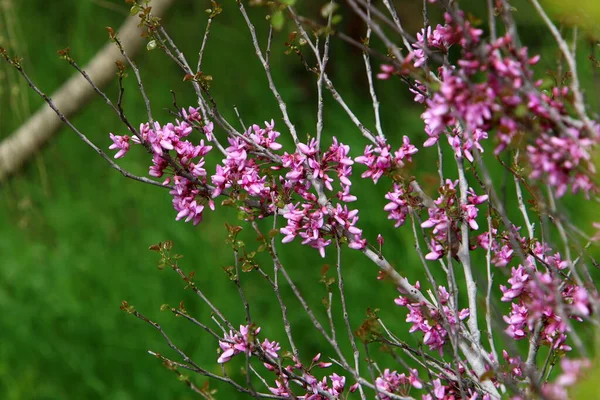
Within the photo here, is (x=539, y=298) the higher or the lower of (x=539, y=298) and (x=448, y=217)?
the lower

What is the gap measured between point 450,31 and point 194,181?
0.79 meters

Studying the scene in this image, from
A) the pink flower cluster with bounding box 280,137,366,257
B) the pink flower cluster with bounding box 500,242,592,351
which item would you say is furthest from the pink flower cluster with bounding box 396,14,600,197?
the pink flower cluster with bounding box 280,137,366,257

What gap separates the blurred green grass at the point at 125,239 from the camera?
13.9 ft

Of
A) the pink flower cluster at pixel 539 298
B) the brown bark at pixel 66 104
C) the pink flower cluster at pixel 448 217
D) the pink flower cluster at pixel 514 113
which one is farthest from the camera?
the brown bark at pixel 66 104

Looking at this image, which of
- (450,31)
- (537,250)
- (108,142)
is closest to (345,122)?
(108,142)

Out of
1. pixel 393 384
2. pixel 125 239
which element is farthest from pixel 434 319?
pixel 125 239

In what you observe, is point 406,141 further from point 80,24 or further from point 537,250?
Result: point 80,24

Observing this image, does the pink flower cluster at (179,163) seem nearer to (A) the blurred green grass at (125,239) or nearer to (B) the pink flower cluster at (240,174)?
(B) the pink flower cluster at (240,174)

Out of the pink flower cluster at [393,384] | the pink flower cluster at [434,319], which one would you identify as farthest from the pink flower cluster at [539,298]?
the pink flower cluster at [393,384]

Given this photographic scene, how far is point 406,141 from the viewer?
71.7 inches

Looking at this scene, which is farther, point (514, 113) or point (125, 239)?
point (125, 239)

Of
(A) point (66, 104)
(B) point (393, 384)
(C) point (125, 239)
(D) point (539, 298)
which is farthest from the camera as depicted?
(C) point (125, 239)

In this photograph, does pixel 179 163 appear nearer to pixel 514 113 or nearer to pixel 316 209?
pixel 316 209

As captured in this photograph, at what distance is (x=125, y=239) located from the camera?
5.04 meters
